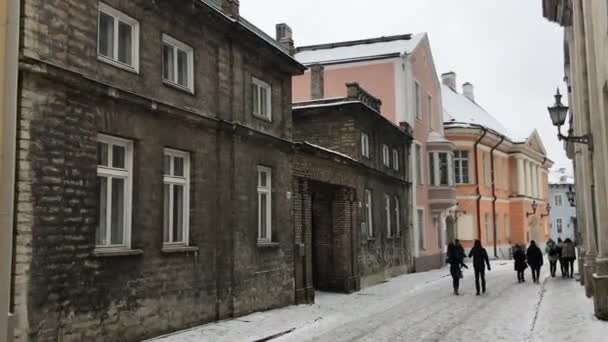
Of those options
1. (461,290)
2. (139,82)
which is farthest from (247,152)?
(461,290)

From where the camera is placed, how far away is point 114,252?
1013 centimetres

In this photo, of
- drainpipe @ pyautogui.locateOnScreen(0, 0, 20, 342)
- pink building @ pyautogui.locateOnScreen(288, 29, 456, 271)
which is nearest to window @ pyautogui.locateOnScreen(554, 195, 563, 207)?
pink building @ pyautogui.locateOnScreen(288, 29, 456, 271)

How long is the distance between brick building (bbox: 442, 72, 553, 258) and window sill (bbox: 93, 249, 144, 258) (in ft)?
105

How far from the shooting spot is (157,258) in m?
11.3

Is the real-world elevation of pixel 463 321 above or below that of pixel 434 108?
below

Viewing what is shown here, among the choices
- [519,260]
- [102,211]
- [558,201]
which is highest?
[558,201]

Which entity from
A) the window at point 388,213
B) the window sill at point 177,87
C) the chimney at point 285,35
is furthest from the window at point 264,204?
the window at point 388,213

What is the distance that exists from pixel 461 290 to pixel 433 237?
38.7 feet

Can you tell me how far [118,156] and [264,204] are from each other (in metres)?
5.52

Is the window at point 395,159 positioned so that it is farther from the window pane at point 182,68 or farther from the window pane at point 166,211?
the window pane at point 166,211

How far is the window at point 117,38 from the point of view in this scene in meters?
10.4

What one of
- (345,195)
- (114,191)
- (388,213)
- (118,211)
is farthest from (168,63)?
(388,213)

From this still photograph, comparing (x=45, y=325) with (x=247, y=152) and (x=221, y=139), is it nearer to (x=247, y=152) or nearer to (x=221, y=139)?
(x=221, y=139)

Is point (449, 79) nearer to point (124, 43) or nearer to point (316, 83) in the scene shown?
point (316, 83)
